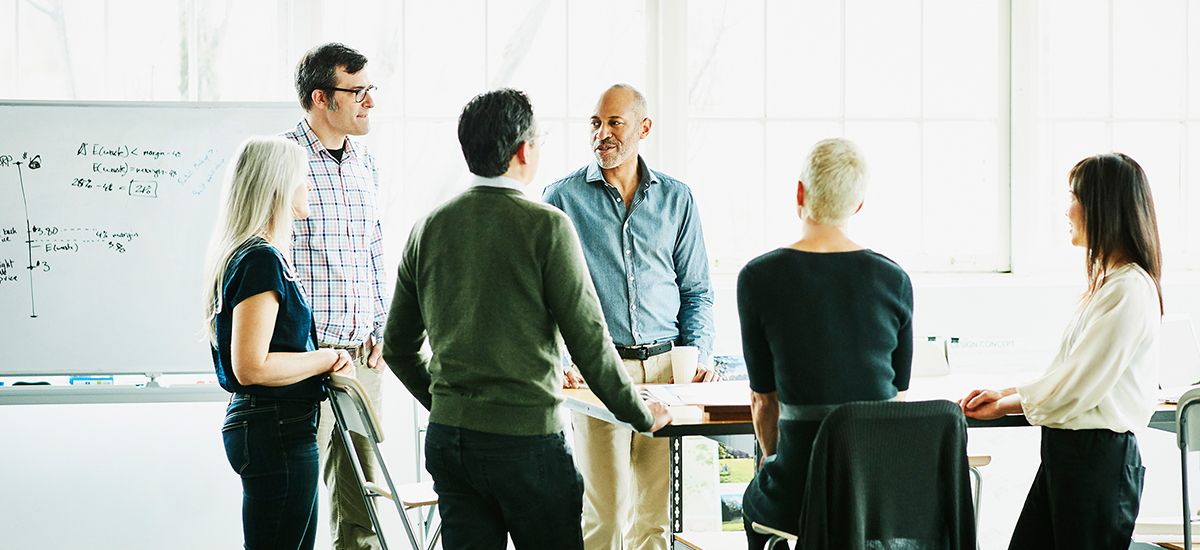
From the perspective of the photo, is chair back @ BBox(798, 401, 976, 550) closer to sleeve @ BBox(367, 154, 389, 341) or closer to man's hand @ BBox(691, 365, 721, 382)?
man's hand @ BBox(691, 365, 721, 382)

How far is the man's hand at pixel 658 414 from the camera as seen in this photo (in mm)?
1813

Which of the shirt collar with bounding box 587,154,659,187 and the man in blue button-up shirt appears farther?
the shirt collar with bounding box 587,154,659,187

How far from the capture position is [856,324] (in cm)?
165

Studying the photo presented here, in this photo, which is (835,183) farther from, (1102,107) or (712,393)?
(1102,107)

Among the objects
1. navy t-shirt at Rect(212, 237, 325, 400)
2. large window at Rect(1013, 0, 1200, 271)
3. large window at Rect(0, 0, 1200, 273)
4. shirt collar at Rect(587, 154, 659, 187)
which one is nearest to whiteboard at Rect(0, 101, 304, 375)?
large window at Rect(0, 0, 1200, 273)

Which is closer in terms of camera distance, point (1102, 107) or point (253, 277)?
point (253, 277)

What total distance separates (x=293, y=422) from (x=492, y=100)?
2.84ft

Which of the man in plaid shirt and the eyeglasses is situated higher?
the eyeglasses

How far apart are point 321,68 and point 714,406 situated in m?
1.52

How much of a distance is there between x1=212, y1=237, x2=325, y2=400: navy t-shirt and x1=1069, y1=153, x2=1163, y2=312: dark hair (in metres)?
1.79

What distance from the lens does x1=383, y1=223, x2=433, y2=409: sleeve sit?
68.1 inches

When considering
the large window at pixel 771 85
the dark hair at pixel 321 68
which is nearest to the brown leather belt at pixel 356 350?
the dark hair at pixel 321 68

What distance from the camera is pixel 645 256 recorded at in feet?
9.23

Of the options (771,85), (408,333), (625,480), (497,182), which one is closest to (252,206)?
(408,333)
